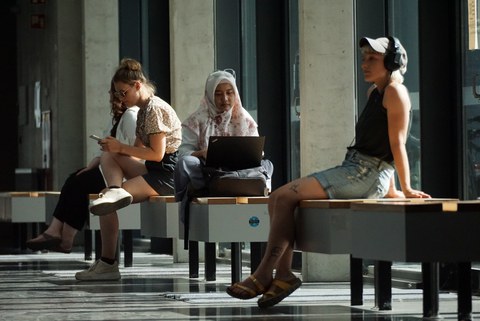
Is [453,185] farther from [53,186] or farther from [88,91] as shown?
[53,186]

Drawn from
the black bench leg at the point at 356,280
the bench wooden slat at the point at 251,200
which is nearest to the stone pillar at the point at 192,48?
the bench wooden slat at the point at 251,200

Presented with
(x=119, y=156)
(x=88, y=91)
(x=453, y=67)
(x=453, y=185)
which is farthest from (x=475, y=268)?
(x=88, y=91)

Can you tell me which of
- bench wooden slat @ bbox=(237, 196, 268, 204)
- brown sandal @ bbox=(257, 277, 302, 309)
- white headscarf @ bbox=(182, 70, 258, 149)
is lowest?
brown sandal @ bbox=(257, 277, 302, 309)

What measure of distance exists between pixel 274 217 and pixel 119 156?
2508 mm

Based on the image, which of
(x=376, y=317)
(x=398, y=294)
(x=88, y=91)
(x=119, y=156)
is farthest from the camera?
(x=88, y=91)

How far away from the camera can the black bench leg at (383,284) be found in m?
7.00

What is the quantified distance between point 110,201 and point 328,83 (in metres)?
1.70

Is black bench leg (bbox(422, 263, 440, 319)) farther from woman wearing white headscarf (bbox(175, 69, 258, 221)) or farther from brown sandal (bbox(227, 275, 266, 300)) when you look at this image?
woman wearing white headscarf (bbox(175, 69, 258, 221))

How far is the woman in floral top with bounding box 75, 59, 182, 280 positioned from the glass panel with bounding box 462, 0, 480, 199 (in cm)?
200

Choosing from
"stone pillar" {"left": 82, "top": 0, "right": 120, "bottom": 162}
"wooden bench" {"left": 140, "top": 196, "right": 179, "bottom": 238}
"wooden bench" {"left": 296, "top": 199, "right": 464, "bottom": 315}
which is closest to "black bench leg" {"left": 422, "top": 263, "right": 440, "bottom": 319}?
"wooden bench" {"left": 296, "top": 199, "right": 464, "bottom": 315}

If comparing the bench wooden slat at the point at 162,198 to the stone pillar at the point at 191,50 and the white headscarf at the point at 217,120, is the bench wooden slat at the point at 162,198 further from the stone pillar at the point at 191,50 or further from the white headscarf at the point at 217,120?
the stone pillar at the point at 191,50

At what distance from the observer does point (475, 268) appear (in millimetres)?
8414

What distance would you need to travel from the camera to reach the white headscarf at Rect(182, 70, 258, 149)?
9.00 m

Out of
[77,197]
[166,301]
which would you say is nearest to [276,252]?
[166,301]
